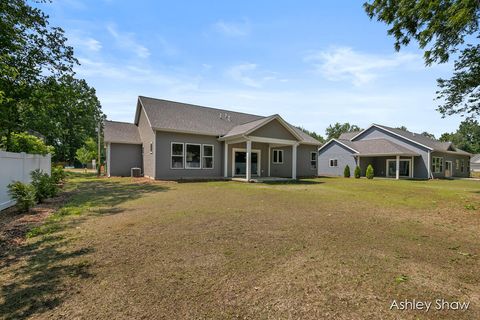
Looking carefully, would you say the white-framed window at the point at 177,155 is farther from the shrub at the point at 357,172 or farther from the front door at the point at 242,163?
the shrub at the point at 357,172

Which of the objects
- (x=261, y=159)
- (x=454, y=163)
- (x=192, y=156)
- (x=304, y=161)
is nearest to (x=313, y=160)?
(x=304, y=161)

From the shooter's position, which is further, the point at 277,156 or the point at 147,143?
the point at 277,156

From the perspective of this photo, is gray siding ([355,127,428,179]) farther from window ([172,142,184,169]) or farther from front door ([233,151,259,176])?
window ([172,142,184,169])

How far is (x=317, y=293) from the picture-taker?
117 inches

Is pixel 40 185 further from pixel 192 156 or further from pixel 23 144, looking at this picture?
pixel 192 156

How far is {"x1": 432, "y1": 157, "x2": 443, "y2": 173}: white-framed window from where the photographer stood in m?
→ 27.0

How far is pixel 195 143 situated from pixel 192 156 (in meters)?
0.95

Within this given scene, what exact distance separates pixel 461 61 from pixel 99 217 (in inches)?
655

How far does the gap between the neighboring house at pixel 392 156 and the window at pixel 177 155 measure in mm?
19371

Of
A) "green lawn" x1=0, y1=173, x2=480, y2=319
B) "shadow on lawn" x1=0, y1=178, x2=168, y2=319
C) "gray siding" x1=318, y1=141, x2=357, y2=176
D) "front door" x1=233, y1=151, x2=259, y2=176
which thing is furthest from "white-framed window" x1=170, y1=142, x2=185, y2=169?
"gray siding" x1=318, y1=141, x2=357, y2=176

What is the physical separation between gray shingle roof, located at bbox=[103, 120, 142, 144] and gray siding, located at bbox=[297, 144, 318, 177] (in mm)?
13985

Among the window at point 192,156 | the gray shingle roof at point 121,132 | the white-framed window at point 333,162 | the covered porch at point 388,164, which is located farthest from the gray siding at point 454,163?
the gray shingle roof at point 121,132

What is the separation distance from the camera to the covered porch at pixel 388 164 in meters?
27.2

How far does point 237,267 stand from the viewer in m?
3.68
